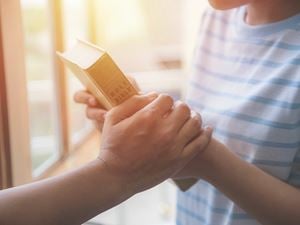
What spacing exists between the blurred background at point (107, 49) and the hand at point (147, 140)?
36 cm

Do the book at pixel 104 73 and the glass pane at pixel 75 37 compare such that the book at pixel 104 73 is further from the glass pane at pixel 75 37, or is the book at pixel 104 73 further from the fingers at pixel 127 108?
the glass pane at pixel 75 37

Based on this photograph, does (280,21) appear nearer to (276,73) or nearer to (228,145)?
(276,73)

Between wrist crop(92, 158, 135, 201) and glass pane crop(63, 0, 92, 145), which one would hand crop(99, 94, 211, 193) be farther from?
glass pane crop(63, 0, 92, 145)

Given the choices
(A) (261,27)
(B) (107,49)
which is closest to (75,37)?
(B) (107,49)

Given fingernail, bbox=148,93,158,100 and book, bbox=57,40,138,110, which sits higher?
book, bbox=57,40,138,110

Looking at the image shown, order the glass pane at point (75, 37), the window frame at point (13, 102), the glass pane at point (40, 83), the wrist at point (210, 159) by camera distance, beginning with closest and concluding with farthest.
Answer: the wrist at point (210, 159) < the window frame at point (13, 102) < the glass pane at point (40, 83) < the glass pane at point (75, 37)

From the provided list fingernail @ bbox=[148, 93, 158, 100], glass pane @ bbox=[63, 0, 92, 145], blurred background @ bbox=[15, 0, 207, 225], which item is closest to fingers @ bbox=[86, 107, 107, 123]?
fingernail @ bbox=[148, 93, 158, 100]

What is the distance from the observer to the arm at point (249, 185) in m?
0.54

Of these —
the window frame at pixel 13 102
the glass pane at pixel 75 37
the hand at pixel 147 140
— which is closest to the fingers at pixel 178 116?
the hand at pixel 147 140

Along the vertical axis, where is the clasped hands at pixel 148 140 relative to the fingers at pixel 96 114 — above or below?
above

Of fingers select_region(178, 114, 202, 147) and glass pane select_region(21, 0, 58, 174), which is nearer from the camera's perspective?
fingers select_region(178, 114, 202, 147)

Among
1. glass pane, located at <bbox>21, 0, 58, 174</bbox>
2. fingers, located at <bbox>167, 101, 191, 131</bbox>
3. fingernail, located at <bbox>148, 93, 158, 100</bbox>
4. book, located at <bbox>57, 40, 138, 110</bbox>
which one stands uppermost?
book, located at <bbox>57, 40, 138, 110</bbox>

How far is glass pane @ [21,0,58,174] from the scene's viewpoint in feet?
2.83

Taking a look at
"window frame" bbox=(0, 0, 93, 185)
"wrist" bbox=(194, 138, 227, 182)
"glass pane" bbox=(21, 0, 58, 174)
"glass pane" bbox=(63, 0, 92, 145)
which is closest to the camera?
"wrist" bbox=(194, 138, 227, 182)
